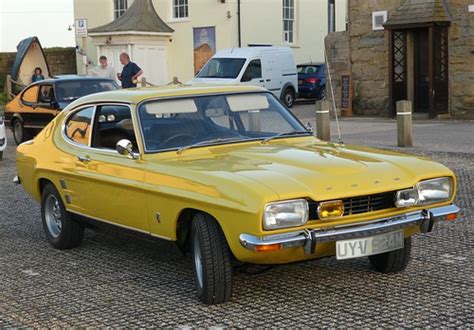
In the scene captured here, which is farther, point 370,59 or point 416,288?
point 370,59

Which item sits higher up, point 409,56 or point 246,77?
point 409,56

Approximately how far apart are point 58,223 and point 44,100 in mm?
9913

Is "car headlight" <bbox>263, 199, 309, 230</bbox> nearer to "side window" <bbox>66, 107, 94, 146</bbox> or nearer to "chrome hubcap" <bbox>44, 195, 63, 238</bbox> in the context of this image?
"side window" <bbox>66, 107, 94, 146</bbox>

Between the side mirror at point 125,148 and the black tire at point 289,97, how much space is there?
2276cm

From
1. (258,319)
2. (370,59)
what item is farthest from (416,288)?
(370,59)

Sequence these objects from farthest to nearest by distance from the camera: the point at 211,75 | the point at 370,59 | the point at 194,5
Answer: the point at 194,5 → the point at 211,75 → the point at 370,59

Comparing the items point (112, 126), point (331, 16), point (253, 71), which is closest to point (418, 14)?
point (253, 71)

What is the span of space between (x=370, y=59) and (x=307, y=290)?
17.1 m

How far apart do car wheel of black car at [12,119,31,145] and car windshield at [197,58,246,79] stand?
9.36 meters

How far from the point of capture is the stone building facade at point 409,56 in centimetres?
2014

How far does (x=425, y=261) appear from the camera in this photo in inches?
260

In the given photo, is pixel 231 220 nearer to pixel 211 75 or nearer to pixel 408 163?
pixel 408 163

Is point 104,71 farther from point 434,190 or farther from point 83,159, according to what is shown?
point 434,190

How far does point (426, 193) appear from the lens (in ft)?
18.4
